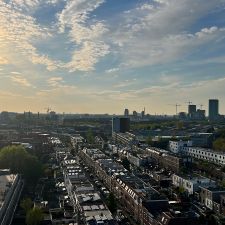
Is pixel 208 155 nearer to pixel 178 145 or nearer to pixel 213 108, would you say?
pixel 178 145

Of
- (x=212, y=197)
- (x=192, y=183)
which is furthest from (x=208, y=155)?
(x=212, y=197)

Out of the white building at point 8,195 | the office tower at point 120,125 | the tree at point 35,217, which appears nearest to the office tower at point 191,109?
the office tower at point 120,125

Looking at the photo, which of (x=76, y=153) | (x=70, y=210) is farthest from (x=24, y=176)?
(x=76, y=153)

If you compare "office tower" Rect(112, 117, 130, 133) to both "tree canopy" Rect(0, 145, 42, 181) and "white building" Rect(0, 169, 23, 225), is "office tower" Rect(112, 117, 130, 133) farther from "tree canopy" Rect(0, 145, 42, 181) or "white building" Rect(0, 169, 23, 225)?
"white building" Rect(0, 169, 23, 225)

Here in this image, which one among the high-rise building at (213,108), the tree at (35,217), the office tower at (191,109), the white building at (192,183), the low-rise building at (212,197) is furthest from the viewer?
the office tower at (191,109)

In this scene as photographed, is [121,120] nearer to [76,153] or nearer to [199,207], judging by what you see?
[76,153]

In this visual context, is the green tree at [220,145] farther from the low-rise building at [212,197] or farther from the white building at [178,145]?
the low-rise building at [212,197]
